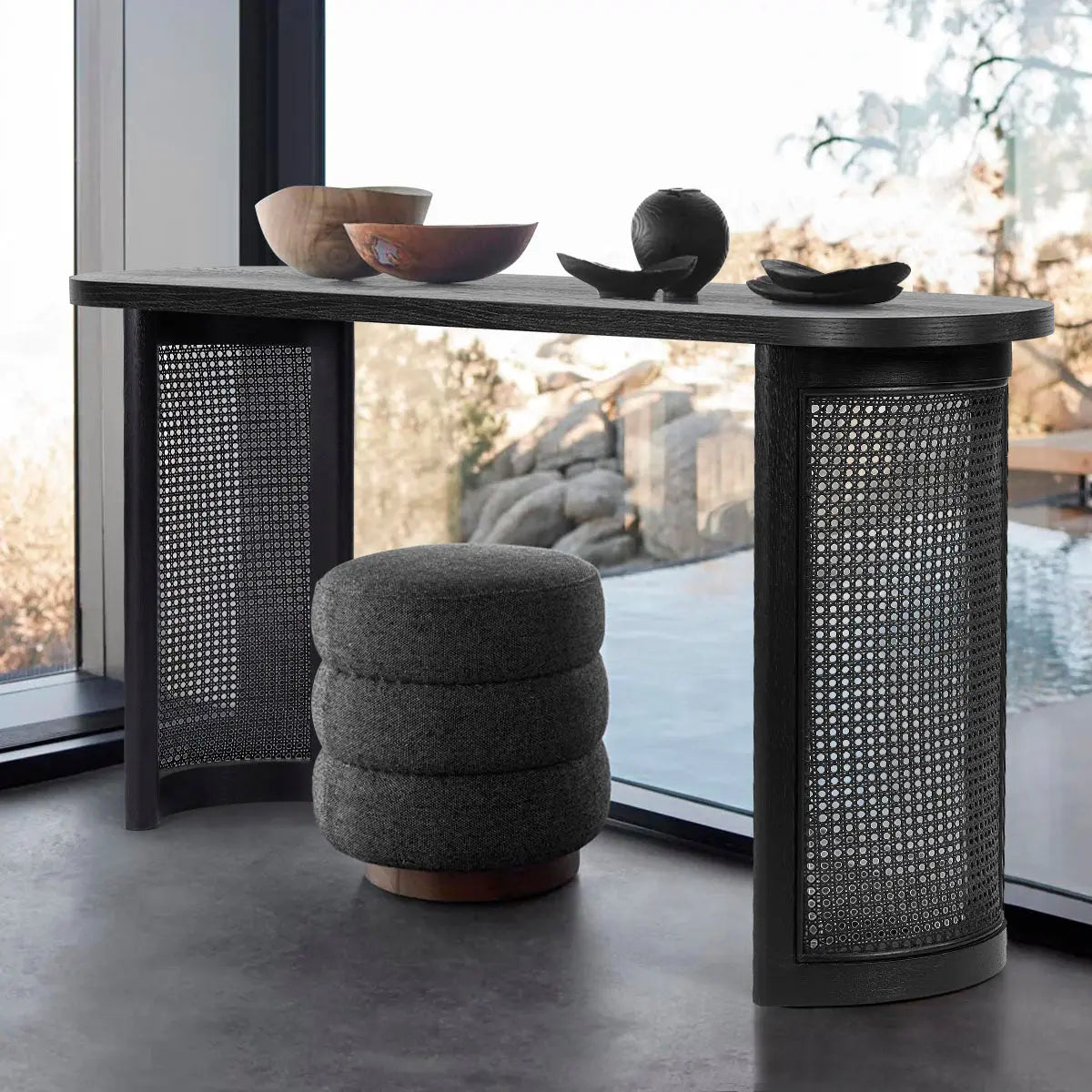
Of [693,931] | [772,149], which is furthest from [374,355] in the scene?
[693,931]

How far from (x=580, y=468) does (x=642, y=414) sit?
174 millimetres

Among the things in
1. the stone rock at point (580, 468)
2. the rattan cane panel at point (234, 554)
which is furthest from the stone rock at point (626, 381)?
the rattan cane panel at point (234, 554)

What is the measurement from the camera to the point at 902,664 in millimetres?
2303

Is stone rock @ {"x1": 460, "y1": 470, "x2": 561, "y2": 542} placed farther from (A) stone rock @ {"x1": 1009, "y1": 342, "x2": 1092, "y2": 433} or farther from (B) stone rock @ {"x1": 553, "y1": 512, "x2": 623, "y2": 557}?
(A) stone rock @ {"x1": 1009, "y1": 342, "x2": 1092, "y2": 433}

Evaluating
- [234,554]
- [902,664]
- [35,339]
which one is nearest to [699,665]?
[902,664]

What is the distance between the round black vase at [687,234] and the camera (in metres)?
2.42

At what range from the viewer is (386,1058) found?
7.07 ft

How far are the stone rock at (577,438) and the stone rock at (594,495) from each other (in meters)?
0.03

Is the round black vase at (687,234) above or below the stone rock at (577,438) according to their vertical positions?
above

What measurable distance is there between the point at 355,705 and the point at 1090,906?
1.08 meters

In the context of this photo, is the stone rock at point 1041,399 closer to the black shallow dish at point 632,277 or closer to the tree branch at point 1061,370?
the tree branch at point 1061,370

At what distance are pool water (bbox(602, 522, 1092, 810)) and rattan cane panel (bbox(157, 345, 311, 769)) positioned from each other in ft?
1.87

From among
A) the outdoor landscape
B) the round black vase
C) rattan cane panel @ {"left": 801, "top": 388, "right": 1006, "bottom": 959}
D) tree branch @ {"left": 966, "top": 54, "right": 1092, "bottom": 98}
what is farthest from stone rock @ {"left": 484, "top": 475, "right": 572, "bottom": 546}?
tree branch @ {"left": 966, "top": 54, "right": 1092, "bottom": 98}

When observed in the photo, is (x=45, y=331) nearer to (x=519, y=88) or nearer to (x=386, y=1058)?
(x=519, y=88)
